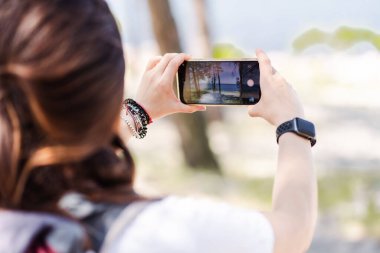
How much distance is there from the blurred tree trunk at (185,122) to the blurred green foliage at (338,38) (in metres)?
4.71

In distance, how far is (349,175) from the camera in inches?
215

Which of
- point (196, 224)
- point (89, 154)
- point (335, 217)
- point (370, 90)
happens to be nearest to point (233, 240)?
point (196, 224)

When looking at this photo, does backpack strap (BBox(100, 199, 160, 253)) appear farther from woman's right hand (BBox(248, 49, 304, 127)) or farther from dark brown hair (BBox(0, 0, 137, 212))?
woman's right hand (BBox(248, 49, 304, 127))

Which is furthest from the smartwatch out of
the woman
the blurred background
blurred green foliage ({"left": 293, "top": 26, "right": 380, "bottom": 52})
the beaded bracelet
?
blurred green foliage ({"left": 293, "top": 26, "right": 380, "bottom": 52})

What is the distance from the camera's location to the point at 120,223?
34.9 inches

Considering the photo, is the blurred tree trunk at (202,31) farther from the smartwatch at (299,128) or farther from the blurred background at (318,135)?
the smartwatch at (299,128)

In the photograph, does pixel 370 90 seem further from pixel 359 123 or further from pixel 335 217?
pixel 335 217

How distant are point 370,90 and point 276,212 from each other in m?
7.57

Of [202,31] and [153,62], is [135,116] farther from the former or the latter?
[202,31]

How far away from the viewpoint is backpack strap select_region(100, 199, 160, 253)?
2.90 feet

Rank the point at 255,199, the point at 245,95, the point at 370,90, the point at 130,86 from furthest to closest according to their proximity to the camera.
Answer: the point at 130,86
the point at 370,90
the point at 255,199
the point at 245,95

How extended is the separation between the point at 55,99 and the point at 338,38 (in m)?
9.93

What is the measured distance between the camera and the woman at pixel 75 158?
0.85 m

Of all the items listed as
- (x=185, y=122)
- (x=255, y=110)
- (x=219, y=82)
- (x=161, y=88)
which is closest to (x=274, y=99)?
(x=255, y=110)
